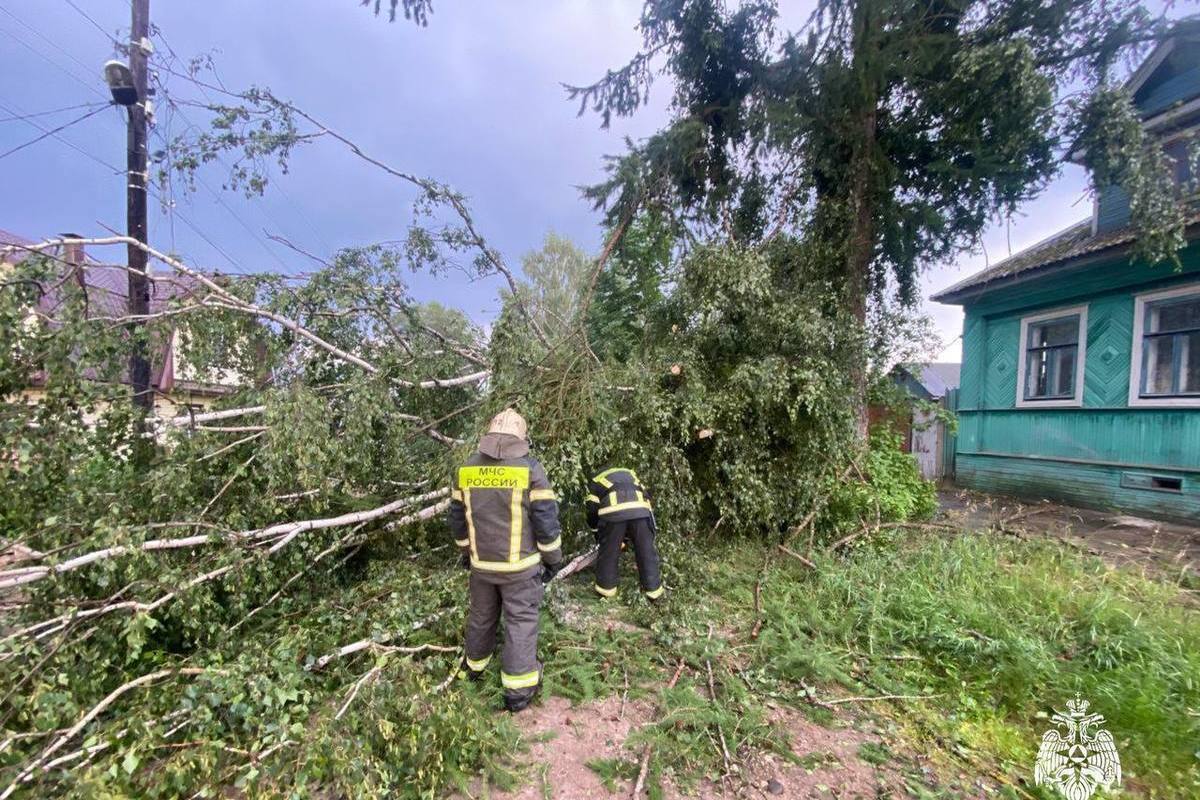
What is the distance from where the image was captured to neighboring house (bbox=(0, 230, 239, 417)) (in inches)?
123

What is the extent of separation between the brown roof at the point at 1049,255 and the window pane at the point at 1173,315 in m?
0.99

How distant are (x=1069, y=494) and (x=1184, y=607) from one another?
4997 mm

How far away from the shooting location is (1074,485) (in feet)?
24.5

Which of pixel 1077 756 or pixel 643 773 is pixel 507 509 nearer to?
pixel 643 773

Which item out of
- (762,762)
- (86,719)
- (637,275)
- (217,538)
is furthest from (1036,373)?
(86,719)

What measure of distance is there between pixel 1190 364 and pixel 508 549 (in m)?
8.99

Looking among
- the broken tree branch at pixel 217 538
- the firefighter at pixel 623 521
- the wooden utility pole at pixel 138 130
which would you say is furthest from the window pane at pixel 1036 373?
the wooden utility pole at pixel 138 130

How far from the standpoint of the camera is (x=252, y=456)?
3529 mm

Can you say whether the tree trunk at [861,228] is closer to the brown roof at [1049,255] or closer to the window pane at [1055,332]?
the brown roof at [1049,255]

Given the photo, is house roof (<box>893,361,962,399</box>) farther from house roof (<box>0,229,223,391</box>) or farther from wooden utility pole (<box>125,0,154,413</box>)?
wooden utility pole (<box>125,0,154,413</box>)

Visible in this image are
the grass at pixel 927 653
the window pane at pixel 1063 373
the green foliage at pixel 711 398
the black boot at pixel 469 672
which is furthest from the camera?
the window pane at pixel 1063 373

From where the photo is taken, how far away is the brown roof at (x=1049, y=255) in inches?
271

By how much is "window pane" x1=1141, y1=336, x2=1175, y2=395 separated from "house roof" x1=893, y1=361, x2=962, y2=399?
2.46m

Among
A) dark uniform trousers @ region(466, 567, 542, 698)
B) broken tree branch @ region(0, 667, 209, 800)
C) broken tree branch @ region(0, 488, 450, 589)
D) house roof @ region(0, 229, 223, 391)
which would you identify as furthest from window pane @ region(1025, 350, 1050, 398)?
house roof @ region(0, 229, 223, 391)
